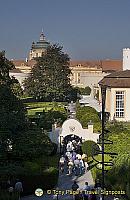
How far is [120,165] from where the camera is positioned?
18.1 meters

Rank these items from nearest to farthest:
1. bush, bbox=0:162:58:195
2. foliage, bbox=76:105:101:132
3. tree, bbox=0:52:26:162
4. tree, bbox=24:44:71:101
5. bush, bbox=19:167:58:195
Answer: bush, bbox=0:162:58:195, bush, bbox=19:167:58:195, tree, bbox=0:52:26:162, foliage, bbox=76:105:101:132, tree, bbox=24:44:71:101

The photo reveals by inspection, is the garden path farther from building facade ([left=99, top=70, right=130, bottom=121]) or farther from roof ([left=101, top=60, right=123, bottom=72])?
roof ([left=101, top=60, right=123, bottom=72])

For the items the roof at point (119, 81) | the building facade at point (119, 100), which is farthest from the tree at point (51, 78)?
the building facade at point (119, 100)

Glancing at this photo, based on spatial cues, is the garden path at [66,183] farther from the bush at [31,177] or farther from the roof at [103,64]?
the roof at [103,64]

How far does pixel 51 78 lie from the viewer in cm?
6688

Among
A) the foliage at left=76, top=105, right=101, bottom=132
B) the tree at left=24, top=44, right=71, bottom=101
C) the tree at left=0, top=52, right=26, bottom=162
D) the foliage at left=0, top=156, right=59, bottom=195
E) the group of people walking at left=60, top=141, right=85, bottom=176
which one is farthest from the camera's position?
the tree at left=24, top=44, right=71, bottom=101

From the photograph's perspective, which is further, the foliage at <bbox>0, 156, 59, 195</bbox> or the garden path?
the foliage at <bbox>0, 156, 59, 195</bbox>

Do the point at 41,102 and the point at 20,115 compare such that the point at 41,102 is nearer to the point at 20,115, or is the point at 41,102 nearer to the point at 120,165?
the point at 20,115

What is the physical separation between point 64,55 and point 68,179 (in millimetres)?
50395

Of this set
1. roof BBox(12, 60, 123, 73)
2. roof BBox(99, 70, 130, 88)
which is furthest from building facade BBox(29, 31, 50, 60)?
roof BBox(99, 70, 130, 88)

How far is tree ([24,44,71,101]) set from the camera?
220 ft

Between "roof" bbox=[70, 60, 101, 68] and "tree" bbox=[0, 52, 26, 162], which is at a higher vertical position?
"roof" bbox=[70, 60, 101, 68]

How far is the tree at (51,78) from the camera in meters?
67.0

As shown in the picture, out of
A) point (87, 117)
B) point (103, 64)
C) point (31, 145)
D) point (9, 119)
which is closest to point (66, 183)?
point (31, 145)
